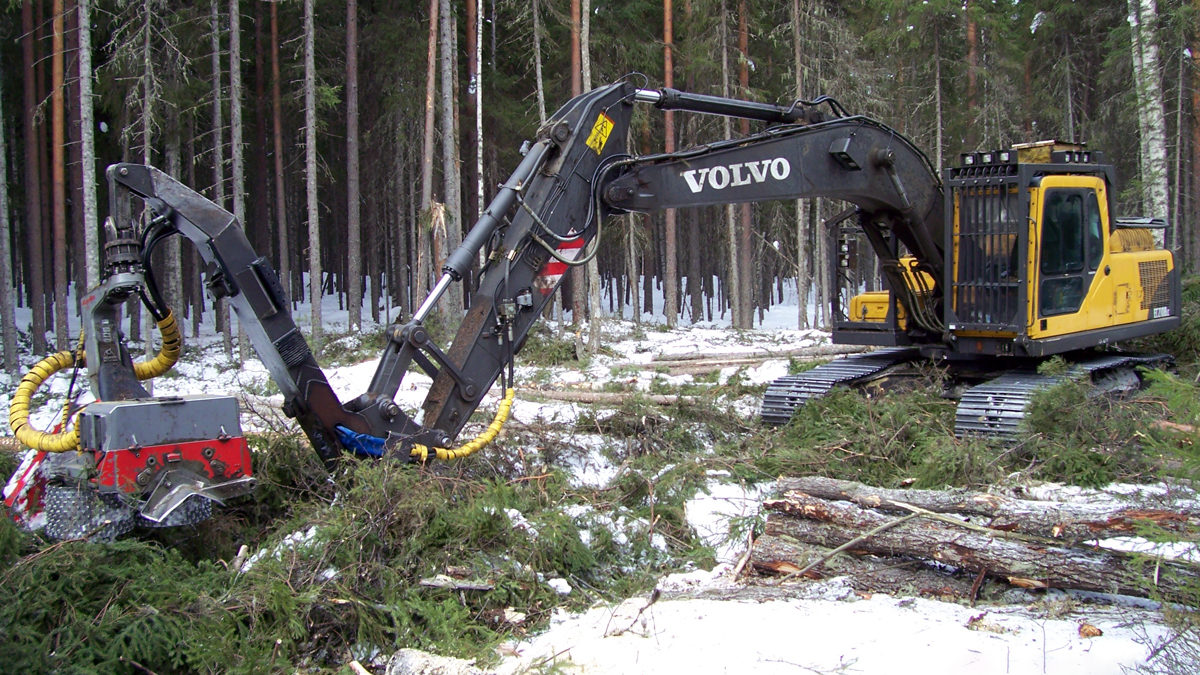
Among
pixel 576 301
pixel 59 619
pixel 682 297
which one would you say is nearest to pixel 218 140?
pixel 576 301

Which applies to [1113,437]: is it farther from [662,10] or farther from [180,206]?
[662,10]

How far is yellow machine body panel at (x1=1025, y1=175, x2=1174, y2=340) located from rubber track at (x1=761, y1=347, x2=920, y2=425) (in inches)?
65.9

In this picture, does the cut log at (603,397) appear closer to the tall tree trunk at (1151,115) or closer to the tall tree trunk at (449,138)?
the tall tree trunk at (449,138)

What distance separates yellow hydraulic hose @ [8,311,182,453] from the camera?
553cm

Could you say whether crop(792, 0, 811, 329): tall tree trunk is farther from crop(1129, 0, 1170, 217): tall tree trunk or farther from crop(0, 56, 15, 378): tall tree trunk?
crop(0, 56, 15, 378): tall tree trunk

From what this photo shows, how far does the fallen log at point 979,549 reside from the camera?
181 inches

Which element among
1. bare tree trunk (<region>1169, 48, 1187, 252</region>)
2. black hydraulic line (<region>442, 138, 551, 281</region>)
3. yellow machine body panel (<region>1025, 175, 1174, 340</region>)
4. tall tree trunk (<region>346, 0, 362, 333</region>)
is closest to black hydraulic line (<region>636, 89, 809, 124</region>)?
black hydraulic line (<region>442, 138, 551, 281</region>)

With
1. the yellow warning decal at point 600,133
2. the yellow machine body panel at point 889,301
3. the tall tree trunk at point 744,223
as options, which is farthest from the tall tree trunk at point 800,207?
the yellow warning decal at point 600,133

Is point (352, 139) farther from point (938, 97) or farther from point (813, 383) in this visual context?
point (813, 383)

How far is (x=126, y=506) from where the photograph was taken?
17.6 ft

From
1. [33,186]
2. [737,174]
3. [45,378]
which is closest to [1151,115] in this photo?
[737,174]

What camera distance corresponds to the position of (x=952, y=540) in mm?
5242

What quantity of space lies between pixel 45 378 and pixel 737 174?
542 centimetres

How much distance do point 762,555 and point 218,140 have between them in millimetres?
17932
